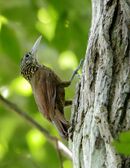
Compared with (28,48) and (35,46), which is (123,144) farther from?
(28,48)

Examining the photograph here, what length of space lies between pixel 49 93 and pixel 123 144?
1.76 m

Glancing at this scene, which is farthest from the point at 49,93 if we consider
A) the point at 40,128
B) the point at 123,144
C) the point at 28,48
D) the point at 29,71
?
the point at 123,144

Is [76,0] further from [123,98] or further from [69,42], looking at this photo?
[123,98]

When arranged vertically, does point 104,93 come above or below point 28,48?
above

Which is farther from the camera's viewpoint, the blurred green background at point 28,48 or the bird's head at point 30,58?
the bird's head at point 30,58

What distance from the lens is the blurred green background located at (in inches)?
165

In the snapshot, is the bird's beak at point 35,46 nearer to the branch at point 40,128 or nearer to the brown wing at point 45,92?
the brown wing at point 45,92

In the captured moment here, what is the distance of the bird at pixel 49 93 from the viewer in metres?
3.49

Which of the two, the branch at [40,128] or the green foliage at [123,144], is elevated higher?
the green foliage at [123,144]

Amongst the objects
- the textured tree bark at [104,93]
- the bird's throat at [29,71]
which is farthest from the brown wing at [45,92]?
the textured tree bark at [104,93]

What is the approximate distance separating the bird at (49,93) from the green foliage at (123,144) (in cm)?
124

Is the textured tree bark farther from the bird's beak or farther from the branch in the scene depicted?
the bird's beak

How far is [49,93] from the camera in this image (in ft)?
12.3

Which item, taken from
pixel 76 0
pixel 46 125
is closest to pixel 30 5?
pixel 76 0
